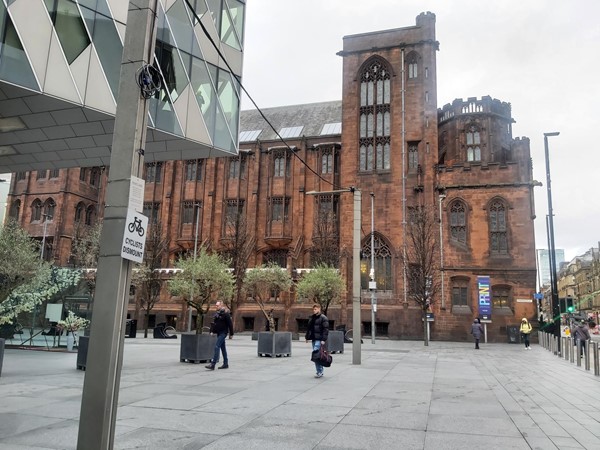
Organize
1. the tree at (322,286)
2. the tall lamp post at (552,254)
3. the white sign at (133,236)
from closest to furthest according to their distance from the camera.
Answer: the white sign at (133,236) → the tall lamp post at (552,254) → the tree at (322,286)

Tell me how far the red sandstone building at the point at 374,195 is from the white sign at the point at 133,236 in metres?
30.2

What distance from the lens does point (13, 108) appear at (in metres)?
13.9

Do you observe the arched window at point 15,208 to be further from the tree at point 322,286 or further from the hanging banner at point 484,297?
the hanging banner at point 484,297

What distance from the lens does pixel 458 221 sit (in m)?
36.0

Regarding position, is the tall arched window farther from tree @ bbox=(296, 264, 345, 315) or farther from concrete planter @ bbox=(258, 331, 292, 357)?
concrete planter @ bbox=(258, 331, 292, 357)

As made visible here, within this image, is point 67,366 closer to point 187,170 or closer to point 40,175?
point 187,170

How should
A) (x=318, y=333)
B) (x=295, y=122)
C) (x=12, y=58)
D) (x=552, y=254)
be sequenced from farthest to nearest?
(x=295, y=122), (x=552, y=254), (x=12, y=58), (x=318, y=333)

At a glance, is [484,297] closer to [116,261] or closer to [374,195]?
[374,195]

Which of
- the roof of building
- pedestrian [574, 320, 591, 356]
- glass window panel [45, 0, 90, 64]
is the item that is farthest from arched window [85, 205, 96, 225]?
pedestrian [574, 320, 591, 356]

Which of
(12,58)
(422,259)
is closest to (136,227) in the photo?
(12,58)

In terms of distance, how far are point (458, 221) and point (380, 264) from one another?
22.0 ft

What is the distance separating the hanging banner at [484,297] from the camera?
1305 inches

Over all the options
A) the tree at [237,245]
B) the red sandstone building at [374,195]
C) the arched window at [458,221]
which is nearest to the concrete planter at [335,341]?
the red sandstone building at [374,195]

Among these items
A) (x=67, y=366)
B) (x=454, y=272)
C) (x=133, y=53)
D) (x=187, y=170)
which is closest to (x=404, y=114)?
(x=454, y=272)
